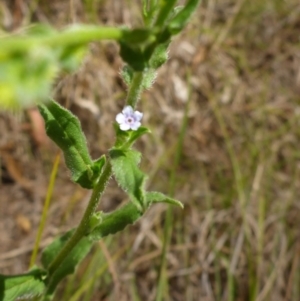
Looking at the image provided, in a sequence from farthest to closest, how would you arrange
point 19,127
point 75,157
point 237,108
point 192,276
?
point 237,108, point 19,127, point 192,276, point 75,157

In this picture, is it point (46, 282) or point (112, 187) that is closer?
point (46, 282)

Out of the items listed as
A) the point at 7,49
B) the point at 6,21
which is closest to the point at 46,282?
the point at 7,49

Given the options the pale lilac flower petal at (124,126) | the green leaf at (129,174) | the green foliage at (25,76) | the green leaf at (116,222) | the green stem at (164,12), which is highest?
the green stem at (164,12)

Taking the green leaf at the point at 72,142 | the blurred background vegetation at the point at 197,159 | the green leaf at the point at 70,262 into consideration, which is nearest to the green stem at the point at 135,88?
the green leaf at the point at 72,142

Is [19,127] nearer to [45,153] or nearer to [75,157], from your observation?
[45,153]

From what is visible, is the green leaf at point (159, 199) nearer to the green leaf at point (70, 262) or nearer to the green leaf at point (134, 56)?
the green leaf at point (70, 262)

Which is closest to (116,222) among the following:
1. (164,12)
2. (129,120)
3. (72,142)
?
(72,142)
